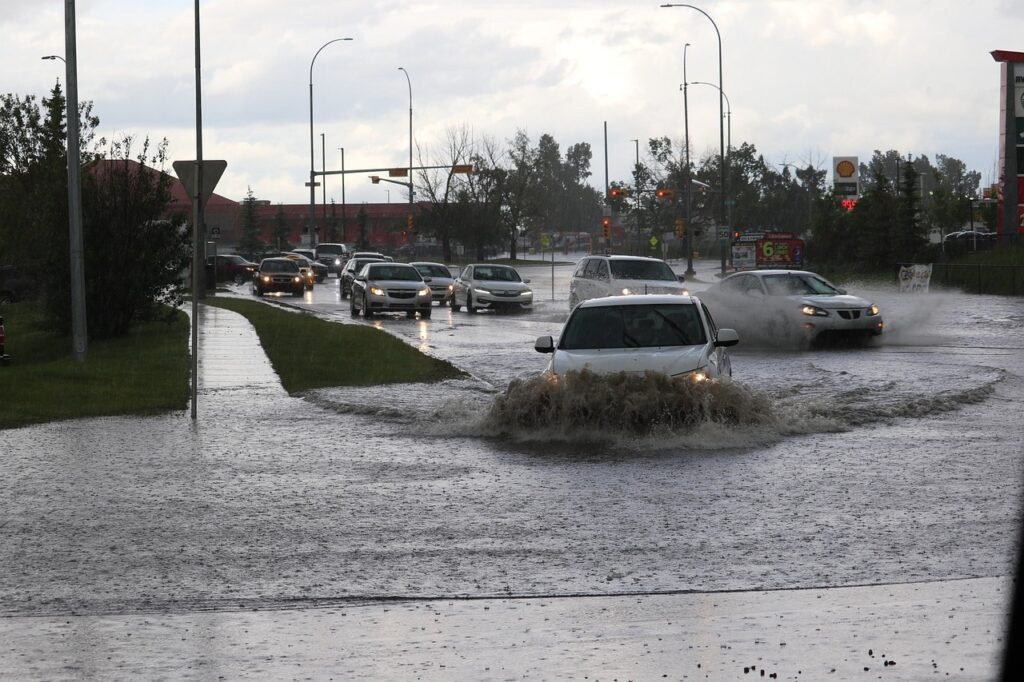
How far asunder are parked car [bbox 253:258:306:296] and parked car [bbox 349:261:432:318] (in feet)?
57.7

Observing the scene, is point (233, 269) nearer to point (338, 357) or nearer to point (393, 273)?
point (393, 273)

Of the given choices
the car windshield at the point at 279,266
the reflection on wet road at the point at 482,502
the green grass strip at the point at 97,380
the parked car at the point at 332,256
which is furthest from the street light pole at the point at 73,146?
the parked car at the point at 332,256

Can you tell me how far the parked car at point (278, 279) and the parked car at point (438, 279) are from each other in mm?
9318

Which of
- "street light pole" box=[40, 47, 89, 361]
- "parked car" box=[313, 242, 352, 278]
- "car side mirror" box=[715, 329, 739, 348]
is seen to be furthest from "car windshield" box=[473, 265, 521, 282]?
"parked car" box=[313, 242, 352, 278]

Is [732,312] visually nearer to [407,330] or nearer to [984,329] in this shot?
[984,329]

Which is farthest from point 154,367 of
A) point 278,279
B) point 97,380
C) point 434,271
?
point 278,279

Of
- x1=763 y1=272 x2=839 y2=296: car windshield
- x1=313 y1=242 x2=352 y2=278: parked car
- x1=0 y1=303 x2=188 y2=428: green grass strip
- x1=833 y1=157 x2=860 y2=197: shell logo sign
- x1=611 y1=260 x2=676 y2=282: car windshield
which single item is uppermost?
x1=833 y1=157 x2=860 y2=197: shell logo sign

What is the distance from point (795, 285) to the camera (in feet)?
96.4

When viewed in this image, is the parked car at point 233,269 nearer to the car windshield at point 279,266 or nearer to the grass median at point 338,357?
the car windshield at point 279,266

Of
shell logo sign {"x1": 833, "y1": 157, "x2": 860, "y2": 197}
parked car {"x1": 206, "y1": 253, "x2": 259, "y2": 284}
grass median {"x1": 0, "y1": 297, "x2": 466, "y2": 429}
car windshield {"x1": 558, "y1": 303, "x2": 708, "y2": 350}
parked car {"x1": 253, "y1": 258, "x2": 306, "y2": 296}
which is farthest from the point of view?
shell logo sign {"x1": 833, "y1": 157, "x2": 860, "y2": 197}

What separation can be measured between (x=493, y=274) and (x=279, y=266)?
17.8 meters

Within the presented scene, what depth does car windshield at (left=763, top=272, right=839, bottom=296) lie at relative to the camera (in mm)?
A: 29062

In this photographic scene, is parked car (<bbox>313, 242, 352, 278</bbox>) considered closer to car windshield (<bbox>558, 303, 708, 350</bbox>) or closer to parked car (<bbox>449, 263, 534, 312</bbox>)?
parked car (<bbox>449, 263, 534, 312</bbox>)

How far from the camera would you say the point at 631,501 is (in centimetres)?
1102
